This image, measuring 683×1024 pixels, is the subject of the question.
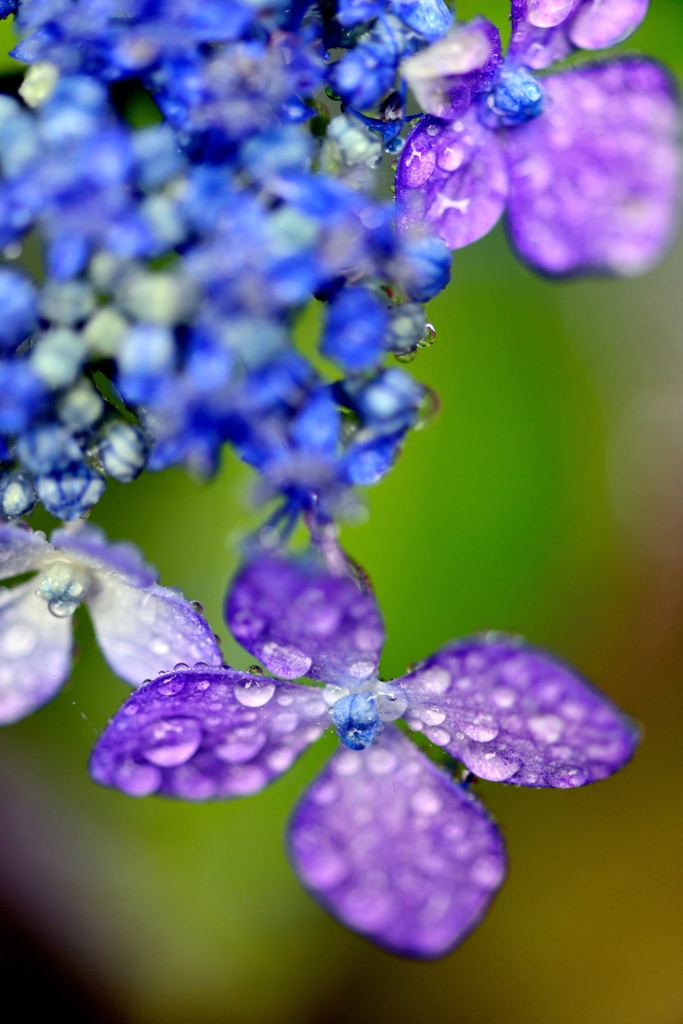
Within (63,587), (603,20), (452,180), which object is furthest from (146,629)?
→ (603,20)

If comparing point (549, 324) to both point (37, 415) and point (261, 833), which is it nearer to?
point (261, 833)

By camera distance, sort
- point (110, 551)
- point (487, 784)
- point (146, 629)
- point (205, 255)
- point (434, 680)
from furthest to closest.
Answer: point (487, 784) → point (146, 629) → point (434, 680) → point (110, 551) → point (205, 255)

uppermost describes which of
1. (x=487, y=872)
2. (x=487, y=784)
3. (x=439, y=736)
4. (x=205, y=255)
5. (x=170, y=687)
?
(x=205, y=255)

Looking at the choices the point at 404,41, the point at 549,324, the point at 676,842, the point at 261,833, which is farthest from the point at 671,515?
the point at 404,41

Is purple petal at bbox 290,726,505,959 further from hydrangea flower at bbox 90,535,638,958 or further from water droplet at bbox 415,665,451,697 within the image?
water droplet at bbox 415,665,451,697

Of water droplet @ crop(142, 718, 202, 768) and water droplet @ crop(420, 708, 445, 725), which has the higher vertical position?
water droplet @ crop(142, 718, 202, 768)

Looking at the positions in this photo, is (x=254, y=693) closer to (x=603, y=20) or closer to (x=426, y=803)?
(x=426, y=803)

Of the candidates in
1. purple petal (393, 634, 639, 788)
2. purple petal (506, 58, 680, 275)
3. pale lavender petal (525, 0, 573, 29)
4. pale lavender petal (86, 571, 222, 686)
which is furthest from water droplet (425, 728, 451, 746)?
pale lavender petal (525, 0, 573, 29)
